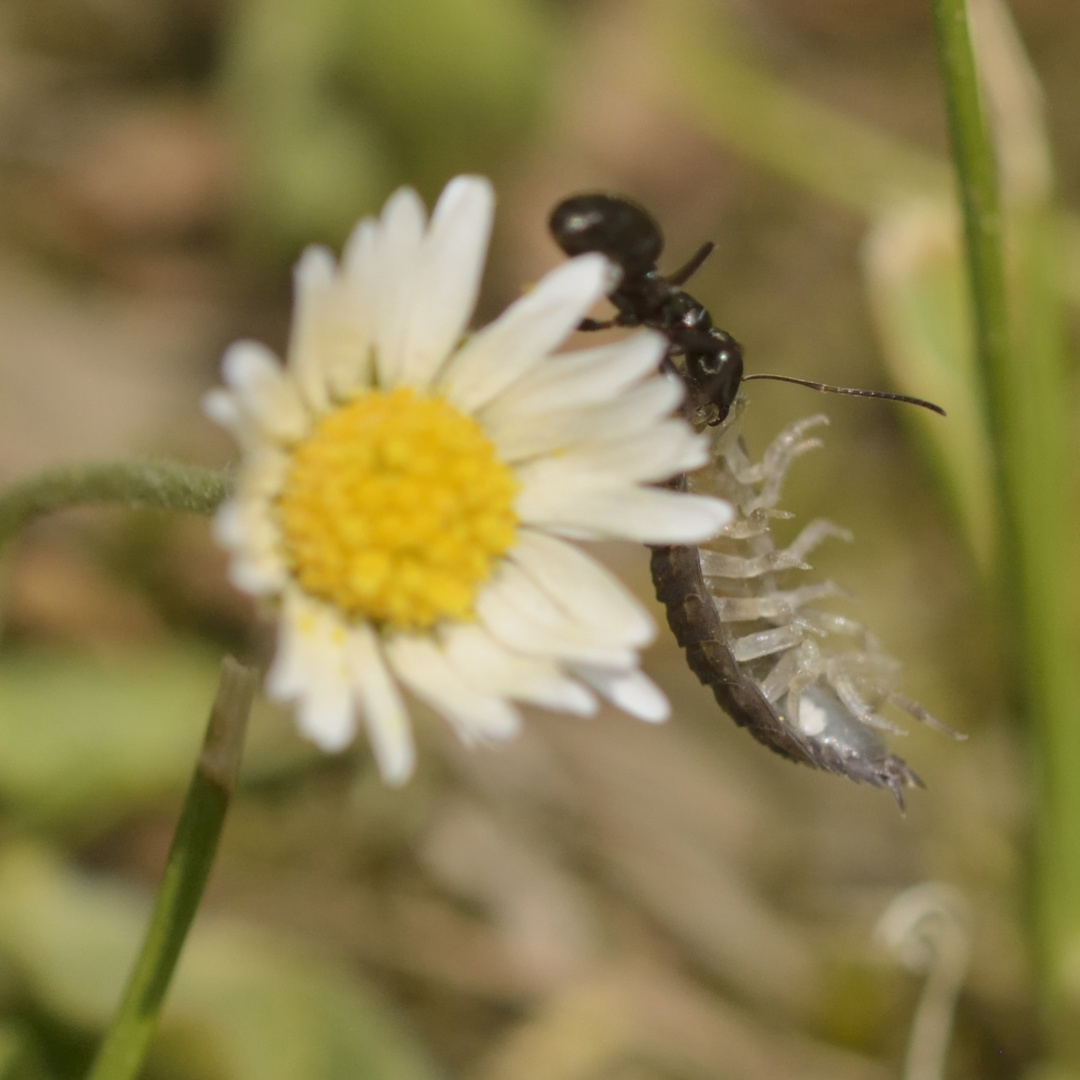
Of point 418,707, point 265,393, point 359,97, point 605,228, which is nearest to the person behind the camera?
point 265,393

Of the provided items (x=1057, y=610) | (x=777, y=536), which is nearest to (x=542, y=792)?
(x=777, y=536)

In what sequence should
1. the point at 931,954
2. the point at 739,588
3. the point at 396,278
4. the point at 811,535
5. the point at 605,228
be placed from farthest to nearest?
the point at 931,954
the point at 811,535
the point at 739,588
the point at 605,228
the point at 396,278

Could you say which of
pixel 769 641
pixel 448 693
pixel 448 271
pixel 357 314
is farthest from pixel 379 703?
pixel 769 641

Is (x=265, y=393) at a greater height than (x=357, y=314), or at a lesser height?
lesser

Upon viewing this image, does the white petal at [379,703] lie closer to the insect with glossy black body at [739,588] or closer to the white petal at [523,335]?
the white petal at [523,335]

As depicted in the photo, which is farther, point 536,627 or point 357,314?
point 536,627

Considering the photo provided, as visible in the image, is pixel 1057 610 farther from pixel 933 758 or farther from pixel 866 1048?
pixel 866 1048

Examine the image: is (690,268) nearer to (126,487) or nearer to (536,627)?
(536,627)

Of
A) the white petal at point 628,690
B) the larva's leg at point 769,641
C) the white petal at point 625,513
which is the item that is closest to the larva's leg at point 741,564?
the larva's leg at point 769,641
